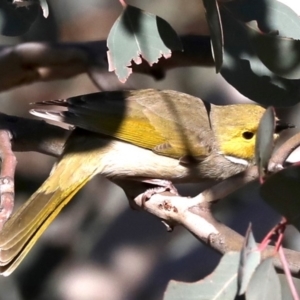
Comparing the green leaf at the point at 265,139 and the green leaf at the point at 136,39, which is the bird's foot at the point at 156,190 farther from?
the green leaf at the point at 265,139

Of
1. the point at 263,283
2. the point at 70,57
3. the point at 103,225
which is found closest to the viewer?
the point at 263,283

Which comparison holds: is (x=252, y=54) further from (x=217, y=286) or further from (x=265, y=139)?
(x=217, y=286)

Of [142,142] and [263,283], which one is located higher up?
[263,283]

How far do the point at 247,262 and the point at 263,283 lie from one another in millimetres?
47

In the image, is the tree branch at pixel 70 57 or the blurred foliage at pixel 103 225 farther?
the blurred foliage at pixel 103 225

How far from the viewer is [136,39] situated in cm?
166

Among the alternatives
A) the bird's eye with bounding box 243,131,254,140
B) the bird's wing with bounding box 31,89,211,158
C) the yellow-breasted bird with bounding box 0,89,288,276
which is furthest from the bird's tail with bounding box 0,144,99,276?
the bird's eye with bounding box 243,131,254,140

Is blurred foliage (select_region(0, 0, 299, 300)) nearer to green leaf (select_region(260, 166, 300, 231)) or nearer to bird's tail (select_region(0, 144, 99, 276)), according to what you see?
bird's tail (select_region(0, 144, 99, 276))

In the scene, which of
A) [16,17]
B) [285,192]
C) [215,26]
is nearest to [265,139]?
[285,192]

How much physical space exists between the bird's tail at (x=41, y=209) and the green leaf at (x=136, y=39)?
0.46 meters

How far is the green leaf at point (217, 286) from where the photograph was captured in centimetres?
117

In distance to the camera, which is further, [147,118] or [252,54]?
[147,118]

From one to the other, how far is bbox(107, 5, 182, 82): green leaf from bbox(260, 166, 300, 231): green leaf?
641 mm

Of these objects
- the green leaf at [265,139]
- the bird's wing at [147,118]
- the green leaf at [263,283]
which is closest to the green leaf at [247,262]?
the green leaf at [263,283]
